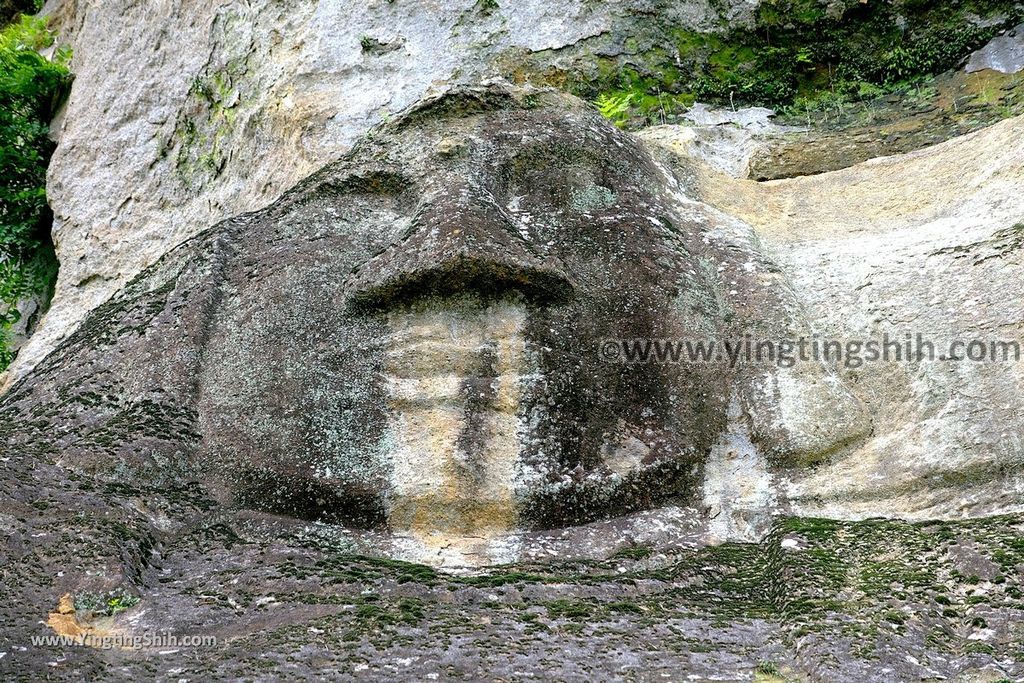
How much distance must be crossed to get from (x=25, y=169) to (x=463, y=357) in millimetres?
6722

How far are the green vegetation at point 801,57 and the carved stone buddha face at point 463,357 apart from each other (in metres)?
2.53

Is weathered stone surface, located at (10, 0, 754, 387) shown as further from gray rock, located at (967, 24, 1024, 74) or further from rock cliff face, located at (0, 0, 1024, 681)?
rock cliff face, located at (0, 0, 1024, 681)

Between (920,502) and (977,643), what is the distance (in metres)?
1.01

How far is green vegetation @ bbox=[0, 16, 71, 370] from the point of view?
965 cm

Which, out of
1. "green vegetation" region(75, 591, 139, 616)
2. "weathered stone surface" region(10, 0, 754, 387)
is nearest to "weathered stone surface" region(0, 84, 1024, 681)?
"green vegetation" region(75, 591, 139, 616)

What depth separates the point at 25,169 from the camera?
394 inches

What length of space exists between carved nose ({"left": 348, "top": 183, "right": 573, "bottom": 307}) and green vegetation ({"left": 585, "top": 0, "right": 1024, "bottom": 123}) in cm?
286

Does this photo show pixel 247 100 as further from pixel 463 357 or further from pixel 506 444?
pixel 506 444

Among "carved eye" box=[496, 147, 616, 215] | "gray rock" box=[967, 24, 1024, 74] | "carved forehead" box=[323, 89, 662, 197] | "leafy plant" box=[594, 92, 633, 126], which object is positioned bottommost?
"carved eye" box=[496, 147, 616, 215]

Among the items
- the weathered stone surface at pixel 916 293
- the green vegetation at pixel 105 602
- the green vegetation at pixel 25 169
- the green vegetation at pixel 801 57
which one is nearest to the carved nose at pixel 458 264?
the weathered stone surface at pixel 916 293

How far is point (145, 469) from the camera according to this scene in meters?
4.66

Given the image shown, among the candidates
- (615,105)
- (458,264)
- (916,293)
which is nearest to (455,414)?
(458,264)

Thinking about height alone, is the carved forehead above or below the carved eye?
above

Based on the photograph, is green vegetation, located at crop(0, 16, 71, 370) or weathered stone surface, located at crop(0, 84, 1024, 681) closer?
weathered stone surface, located at crop(0, 84, 1024, 681)
